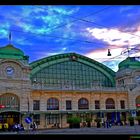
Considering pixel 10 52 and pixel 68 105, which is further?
pixel 68 105

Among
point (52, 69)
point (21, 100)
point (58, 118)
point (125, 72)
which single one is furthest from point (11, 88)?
point (125, 72)

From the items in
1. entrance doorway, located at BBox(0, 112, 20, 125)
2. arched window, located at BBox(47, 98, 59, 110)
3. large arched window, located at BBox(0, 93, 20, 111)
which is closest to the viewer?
large arched window, located at BBox(0, 93, 20, 111)

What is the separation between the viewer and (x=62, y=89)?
178ft

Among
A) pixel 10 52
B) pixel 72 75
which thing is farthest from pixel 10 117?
pixel 72 75

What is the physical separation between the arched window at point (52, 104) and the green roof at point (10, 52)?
9484mm

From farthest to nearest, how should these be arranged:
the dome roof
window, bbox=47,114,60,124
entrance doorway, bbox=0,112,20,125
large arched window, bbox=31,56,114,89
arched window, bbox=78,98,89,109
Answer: large arched window, bbox=31,56,114,89
arched window, bbox=78,98,89,109
window, bbox=47,114,60,124
the dome roof
entrance doorway, bbox=0,112,20,125

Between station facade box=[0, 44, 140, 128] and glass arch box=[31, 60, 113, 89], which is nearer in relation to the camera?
station facade box=[0, 44, 140, 128]

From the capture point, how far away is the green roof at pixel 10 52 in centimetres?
5071

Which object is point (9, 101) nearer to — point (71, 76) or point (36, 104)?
point (36, 104)

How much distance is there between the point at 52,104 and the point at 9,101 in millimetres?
8563

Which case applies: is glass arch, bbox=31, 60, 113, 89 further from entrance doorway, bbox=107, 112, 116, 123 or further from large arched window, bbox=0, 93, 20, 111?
large arched window, bbox=0, 93, 20, 111

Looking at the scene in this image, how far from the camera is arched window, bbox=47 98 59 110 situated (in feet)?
173

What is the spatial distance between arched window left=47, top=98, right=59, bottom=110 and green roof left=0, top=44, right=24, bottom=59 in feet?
31.1

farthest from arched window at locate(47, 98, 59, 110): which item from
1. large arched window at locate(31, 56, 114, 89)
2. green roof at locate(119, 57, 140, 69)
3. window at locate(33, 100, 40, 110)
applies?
green roof at locate(119, 57, 140, 69)
